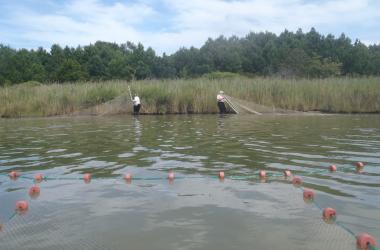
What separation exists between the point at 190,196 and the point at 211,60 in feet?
204

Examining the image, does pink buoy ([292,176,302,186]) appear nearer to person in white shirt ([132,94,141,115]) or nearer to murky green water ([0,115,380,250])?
murky green water ([0,115,380,250])

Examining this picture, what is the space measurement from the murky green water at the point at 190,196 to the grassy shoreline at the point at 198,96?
1055 centimetres

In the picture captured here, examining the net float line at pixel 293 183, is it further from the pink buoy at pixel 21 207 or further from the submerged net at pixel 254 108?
the submerged net at pixel 254 108

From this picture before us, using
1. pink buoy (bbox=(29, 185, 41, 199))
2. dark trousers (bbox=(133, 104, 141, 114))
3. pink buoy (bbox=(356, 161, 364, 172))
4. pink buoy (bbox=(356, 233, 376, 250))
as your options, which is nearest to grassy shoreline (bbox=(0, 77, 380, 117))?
dark trousers (bbox=(133, 104, 141, 114))

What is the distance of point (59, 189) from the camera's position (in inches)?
205

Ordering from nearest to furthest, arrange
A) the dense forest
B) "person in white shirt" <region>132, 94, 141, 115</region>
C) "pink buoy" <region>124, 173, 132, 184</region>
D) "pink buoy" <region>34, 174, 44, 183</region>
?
1. "pink buoy" <region>124, 173, 132, 184</region>
2. "pink buoy" <region>34, 174, 44, 183</region>
3. "person in white shirt" <region>132, 94, 141, 115</region>
4. the dense forest

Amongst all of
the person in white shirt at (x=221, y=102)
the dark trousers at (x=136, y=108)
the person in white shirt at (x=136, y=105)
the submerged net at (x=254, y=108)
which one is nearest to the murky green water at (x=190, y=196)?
the submerged net at (x=254, y=108)

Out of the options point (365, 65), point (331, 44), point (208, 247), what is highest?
point (331, 44)

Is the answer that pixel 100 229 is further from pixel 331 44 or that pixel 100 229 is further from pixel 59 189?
pixel 331 44

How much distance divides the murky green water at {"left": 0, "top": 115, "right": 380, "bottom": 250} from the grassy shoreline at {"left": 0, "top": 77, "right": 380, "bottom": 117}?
Answer: 10550 millimetres

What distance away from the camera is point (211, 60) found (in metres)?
65.9

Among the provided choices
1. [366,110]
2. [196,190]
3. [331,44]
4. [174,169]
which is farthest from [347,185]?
[331,44]

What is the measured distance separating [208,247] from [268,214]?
3.39 feet

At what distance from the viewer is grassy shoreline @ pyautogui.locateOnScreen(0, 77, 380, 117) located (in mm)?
19078
